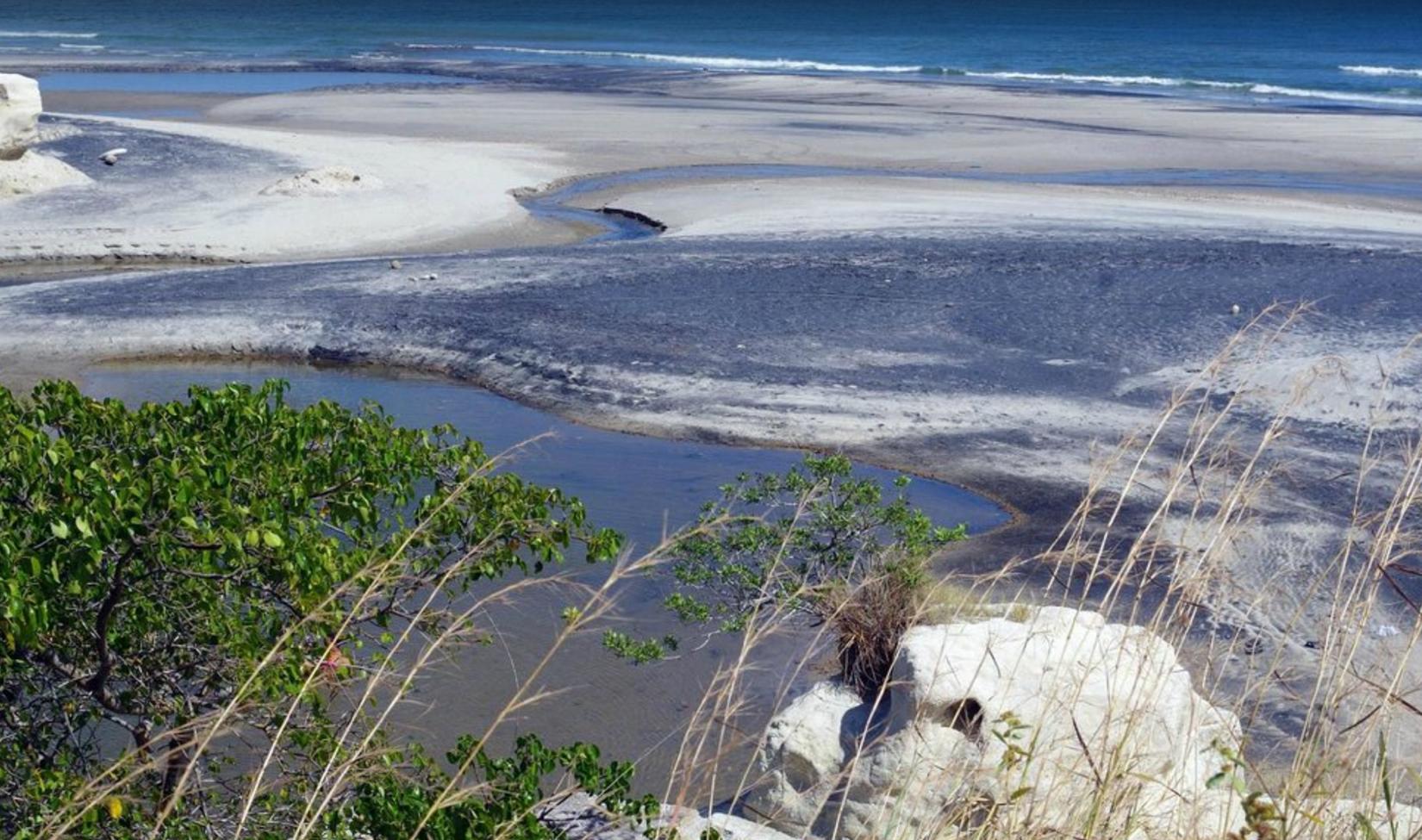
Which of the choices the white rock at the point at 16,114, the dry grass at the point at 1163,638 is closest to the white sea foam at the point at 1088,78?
the white rock at the point at 16,114

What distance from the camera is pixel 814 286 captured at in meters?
16.2

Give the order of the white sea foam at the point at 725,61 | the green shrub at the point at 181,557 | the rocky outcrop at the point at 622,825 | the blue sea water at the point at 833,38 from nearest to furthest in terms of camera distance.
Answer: the rocky outcrop at the point at 622,825 < the green shrub at the point at 181,557 < the blue sea water at the point at 833,38 < the white sea foam at the point at 725,61

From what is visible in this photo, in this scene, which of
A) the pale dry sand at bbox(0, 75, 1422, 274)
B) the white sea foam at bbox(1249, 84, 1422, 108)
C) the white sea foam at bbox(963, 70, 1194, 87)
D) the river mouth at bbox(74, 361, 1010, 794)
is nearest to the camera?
the river mouth at bbox(74, 361, 1010, 794)

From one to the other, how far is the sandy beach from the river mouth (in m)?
0.33

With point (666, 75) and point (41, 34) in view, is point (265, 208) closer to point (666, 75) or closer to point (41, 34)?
point (666, 75)

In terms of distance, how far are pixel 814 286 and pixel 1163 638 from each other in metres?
12.7

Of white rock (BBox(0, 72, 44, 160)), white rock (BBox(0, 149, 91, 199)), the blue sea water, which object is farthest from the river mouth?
the blue sea water

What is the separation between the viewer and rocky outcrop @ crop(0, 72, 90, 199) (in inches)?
834

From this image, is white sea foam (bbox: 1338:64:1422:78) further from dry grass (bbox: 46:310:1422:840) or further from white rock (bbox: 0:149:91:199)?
white rock (bbox: 0:149:91:199)

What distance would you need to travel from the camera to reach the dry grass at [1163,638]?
9.72ft

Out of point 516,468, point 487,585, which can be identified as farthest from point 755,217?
point 487,585

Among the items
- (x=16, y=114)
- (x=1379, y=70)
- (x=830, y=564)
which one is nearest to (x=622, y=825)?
(x=830, y=564)

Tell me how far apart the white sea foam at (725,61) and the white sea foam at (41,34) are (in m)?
18.2

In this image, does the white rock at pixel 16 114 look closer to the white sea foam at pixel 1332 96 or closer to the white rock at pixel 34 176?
the white rock at pixel 34 176
